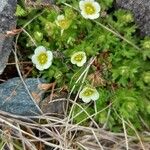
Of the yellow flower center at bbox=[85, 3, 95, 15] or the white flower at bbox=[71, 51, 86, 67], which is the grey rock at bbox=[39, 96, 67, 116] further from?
the yellow flower center at bbox=[85, 3, 95, 15]

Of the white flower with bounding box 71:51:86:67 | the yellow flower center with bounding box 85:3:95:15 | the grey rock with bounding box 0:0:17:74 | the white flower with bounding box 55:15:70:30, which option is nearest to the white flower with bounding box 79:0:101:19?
the yellow flower center with bounding box 85:3:95:15

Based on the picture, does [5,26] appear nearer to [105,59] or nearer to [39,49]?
[39,49]

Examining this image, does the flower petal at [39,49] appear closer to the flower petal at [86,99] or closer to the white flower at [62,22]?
the white flower at [62,22]

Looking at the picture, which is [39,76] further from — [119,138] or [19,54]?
[119,138]

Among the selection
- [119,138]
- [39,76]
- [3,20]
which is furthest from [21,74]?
[119,138]

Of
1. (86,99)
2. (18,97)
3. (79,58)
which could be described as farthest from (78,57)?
(18,97)
